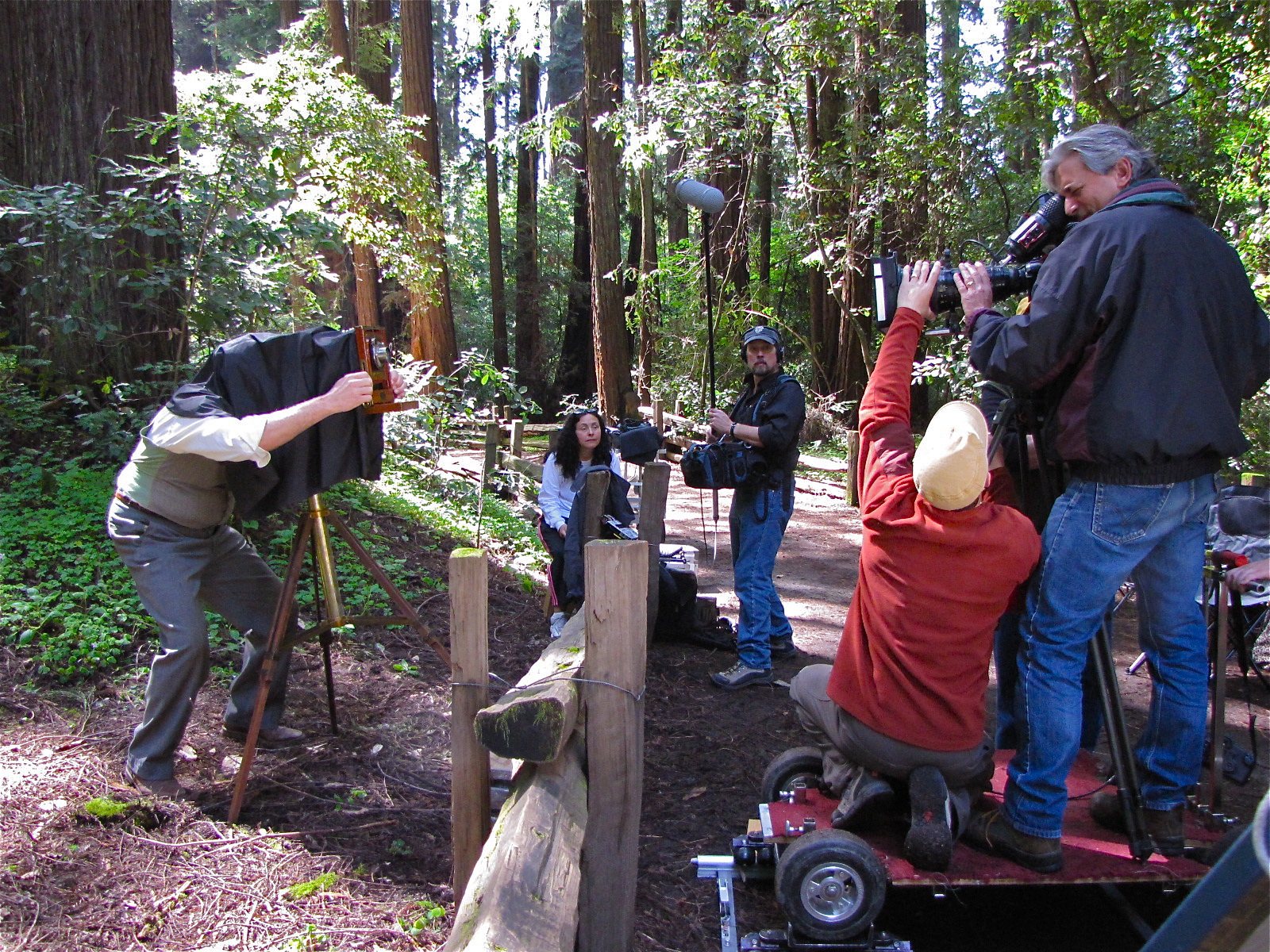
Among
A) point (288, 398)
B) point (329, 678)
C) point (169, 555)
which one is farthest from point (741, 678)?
point (169, 555)

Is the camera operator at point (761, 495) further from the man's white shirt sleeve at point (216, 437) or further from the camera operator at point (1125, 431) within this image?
the man's white shirt sleeve at point (216, 437)

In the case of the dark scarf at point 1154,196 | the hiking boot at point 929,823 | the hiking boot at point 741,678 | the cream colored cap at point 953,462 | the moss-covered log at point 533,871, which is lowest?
the hiking boot at point 741,678

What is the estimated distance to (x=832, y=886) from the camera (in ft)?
10.1

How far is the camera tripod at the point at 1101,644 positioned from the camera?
3.20 meters

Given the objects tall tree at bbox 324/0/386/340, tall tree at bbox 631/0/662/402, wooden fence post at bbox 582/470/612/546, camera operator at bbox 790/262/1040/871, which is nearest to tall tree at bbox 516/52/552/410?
tall tree at bbox 324/0/386/340

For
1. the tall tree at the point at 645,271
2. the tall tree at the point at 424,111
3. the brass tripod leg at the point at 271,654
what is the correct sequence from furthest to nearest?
1. the tall tree at the point at 645,271
2. the tall tree at the point at 424,111
3. the brass tripod leg at the point at 271,654

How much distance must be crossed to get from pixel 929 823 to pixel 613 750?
3.38 ft

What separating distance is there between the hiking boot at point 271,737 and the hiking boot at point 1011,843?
9.71ft

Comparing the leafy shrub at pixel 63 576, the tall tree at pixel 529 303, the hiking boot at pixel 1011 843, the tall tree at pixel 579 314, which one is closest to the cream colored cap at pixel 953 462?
the hiking boot at pixel 1011 843

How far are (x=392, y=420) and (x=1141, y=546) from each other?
7.71 metres

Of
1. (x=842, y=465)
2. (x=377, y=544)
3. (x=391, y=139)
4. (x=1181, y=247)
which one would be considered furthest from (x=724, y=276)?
(x=1181, y=247)

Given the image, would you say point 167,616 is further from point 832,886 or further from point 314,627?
point 832,886

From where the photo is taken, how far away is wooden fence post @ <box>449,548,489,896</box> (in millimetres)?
2955

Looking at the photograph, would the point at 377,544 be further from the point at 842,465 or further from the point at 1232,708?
the point at 842,465
